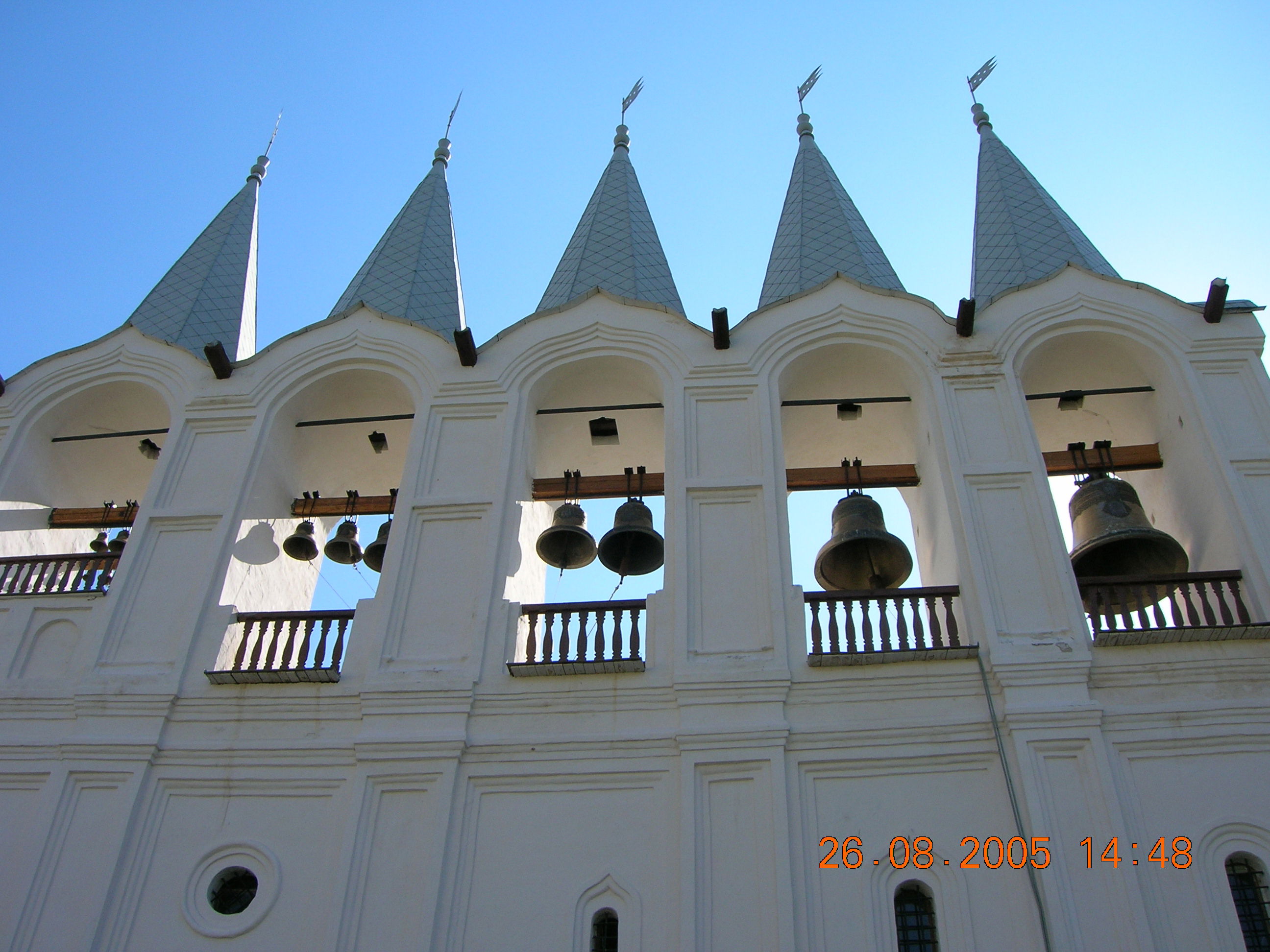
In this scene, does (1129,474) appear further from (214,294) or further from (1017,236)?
(214,294)

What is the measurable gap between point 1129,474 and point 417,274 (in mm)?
7798

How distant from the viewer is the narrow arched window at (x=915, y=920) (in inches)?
306

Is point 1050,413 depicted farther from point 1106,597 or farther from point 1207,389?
point 1106,597

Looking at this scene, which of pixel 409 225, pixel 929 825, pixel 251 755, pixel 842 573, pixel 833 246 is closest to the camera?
pixel 929 825

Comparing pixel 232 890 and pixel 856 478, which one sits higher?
pixel 856 478

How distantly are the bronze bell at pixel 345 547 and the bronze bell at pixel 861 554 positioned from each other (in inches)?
172

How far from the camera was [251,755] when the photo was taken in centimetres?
896

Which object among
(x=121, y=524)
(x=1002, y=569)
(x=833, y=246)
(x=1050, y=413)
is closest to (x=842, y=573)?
(x=1002, y=569)

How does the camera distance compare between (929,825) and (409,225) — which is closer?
(929,825)

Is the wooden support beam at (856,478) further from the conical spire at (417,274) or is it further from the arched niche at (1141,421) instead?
the conical spire at (417,274)

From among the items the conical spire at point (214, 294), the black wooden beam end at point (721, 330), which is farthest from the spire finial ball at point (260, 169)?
the black wooden beam end at point (721, 330)

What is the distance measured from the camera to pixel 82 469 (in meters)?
12.5

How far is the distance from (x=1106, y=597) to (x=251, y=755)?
6.47m

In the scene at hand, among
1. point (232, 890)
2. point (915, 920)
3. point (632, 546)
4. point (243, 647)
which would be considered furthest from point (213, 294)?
point (915, 920)
